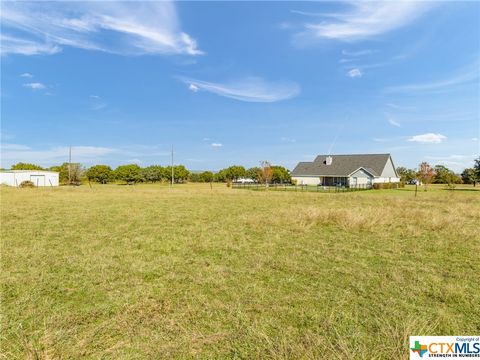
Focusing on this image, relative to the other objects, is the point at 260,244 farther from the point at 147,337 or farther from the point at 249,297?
the point at 147,337

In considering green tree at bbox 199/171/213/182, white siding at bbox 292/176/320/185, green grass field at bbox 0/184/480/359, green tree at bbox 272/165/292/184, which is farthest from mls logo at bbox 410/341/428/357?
green tree at bbox 199/171/213/182

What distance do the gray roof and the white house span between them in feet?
152

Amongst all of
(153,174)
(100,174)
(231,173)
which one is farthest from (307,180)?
(100,174)

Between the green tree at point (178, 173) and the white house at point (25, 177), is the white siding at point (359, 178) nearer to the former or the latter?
the green tree at point (178, 173)

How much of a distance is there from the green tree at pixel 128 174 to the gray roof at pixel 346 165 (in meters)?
41.1

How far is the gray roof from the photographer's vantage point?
52.8 metres

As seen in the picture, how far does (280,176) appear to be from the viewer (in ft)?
224

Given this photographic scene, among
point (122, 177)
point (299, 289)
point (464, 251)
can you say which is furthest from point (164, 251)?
point (122, 177)

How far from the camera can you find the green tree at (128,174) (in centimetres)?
7219

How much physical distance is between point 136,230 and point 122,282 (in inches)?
193

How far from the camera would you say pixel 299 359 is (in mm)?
2684

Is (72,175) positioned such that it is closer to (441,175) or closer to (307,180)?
(307,180)

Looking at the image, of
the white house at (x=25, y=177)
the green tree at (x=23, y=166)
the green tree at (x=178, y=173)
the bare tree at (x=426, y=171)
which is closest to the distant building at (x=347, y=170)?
the bare tree at (x=426, y=171)

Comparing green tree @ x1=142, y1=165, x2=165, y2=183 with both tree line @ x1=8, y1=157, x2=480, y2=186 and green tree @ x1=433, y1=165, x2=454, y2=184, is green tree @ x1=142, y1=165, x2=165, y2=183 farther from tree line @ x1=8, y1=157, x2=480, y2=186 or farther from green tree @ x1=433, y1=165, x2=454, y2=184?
green tree @ x1=433, y1=165, x2=454, y2=184
